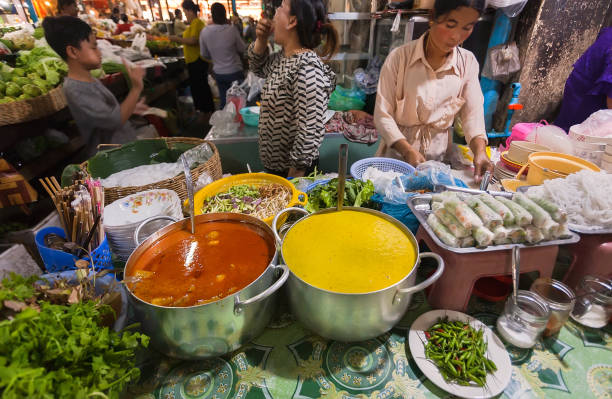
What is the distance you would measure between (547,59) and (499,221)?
4662 mm

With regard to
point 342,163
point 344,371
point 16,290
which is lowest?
point 344,371

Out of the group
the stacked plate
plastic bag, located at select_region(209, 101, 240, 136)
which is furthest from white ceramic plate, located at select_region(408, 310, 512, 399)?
plastic bag, located at select_region(209, 101, 240, 136)

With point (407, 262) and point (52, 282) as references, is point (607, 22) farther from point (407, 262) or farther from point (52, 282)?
point (52, 282)

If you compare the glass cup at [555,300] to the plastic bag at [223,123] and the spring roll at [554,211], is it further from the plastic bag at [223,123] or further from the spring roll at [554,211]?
the plastic bag at [223,123]

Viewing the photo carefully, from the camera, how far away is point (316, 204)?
181cm

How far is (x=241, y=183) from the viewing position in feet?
6.57

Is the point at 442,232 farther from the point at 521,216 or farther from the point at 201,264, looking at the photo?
the point at 201,264

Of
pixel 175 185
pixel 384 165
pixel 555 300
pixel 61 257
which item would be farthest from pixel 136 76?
pixel 555 300

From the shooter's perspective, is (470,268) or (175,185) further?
(175,185)

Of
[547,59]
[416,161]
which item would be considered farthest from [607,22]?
[416,161]

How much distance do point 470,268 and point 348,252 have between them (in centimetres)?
51

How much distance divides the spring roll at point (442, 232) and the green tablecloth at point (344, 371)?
0.45m

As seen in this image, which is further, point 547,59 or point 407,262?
point 547,59

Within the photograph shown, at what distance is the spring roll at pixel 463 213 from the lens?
119 cm
